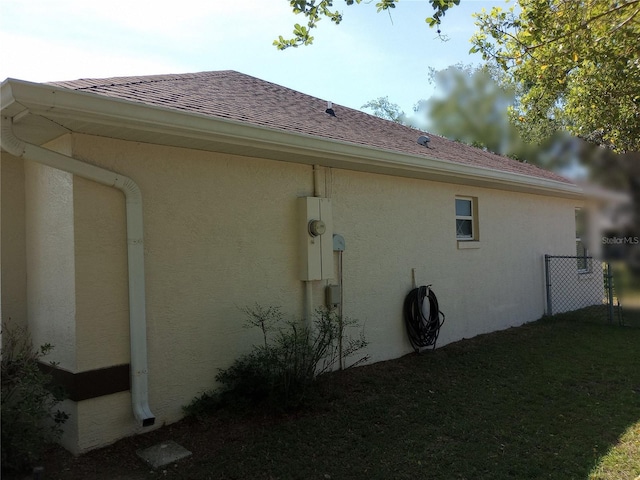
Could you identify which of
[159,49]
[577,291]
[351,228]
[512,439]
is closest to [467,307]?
[351,228]

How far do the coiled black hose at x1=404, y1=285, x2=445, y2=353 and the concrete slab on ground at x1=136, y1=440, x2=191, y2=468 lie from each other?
380cm

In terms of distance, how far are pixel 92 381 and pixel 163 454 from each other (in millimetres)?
832

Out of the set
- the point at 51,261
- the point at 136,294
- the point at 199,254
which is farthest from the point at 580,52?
the point at 51,261

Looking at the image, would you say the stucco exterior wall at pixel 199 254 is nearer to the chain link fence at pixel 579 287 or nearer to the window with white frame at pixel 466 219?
the window with white frame at pixel 466 219

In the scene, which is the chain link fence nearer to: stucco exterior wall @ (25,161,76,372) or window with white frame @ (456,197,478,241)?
window with white frame @ (456,197,478,241)

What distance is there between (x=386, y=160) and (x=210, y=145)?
2.40 m

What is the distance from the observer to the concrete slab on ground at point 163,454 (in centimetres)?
357

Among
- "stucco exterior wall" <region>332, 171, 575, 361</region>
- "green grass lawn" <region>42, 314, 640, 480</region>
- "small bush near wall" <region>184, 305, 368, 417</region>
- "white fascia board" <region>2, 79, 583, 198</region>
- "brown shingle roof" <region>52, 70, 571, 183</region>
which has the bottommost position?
"green grass lawn" <region>42, 314, 640, 480</region>

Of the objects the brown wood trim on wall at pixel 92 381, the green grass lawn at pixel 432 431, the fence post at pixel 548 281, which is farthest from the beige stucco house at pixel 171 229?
the fence post at pixel 548 281

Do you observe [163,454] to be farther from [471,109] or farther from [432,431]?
[471,109]

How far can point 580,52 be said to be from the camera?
614cm

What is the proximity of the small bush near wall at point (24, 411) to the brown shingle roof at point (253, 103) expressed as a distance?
2277mm

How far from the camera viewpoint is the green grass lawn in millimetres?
3512

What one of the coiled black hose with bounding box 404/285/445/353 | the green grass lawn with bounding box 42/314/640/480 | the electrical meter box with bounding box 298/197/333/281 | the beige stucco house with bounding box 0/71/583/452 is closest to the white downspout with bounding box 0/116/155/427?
the beige stucco house with bounding box 0/71/583/452
